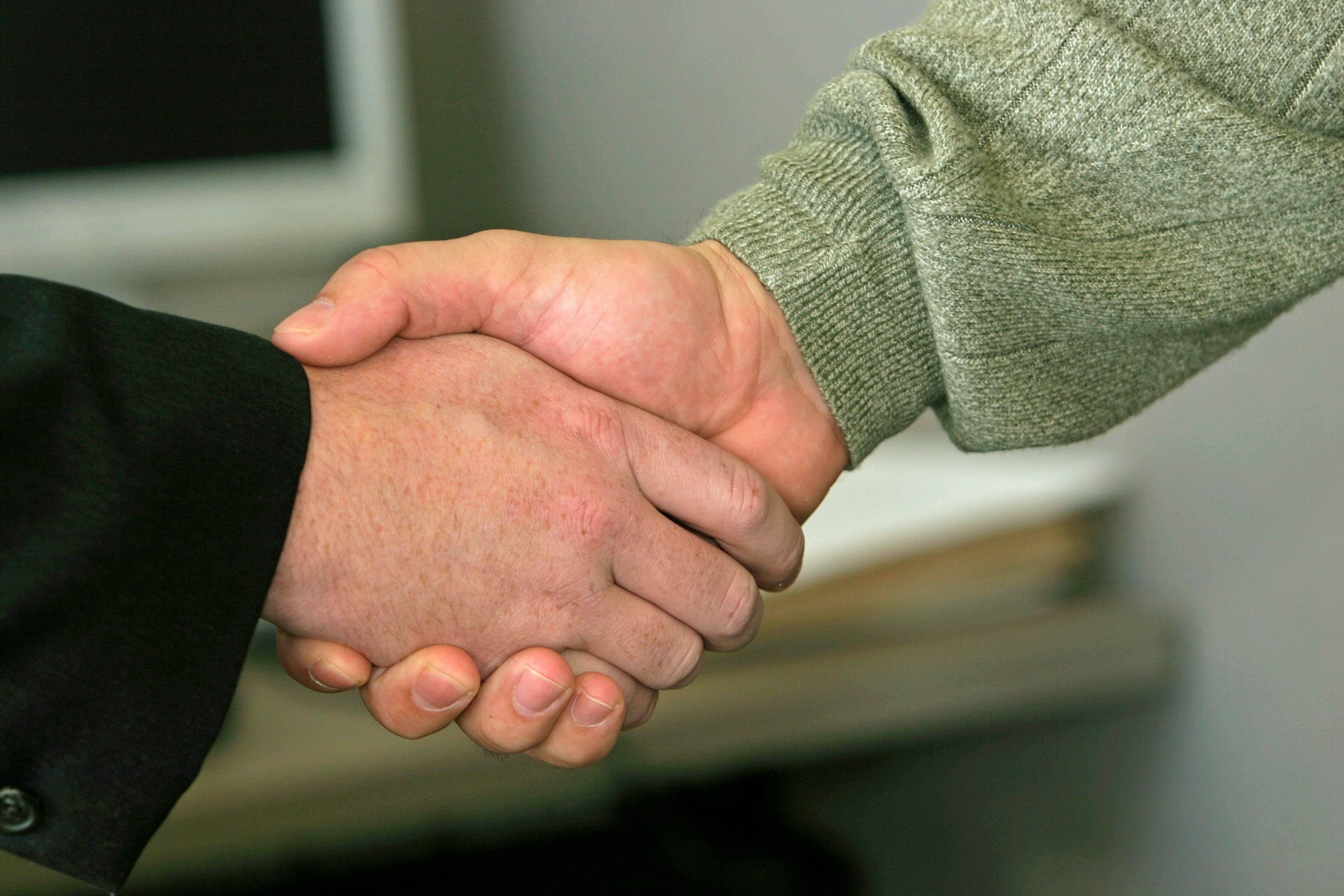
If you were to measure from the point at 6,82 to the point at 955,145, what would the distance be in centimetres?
127

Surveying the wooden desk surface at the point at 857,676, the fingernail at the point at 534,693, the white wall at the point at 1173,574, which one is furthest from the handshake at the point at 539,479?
the wooden desk surface at the point at 857,676

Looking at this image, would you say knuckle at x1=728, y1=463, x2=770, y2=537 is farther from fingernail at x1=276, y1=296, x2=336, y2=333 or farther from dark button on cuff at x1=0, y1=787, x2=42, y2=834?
dark button on cuff at x1=0, y1=787, x2=42, y2=834

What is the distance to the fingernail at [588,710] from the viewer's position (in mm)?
668

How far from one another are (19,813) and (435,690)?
8.2 inches

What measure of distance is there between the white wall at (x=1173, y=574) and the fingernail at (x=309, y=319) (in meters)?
0.26

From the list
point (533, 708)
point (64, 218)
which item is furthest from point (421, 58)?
point (533, 708)

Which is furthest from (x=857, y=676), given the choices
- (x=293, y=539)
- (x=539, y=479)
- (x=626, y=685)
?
(x=293, y=539)

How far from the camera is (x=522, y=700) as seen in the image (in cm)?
64

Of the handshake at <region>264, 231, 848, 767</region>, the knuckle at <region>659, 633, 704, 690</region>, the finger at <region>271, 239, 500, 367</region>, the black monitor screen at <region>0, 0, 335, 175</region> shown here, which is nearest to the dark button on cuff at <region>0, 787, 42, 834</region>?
the handshake at <region>264, 231, 848, 767</region>

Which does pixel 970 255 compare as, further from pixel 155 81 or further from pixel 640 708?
pixel 155 81

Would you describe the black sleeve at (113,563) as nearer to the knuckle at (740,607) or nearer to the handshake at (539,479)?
the handshake at (539,479)

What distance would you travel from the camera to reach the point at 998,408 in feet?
2.25

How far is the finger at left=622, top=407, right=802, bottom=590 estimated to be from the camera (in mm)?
675

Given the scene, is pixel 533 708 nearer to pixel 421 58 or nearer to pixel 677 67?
pixel 677 67
